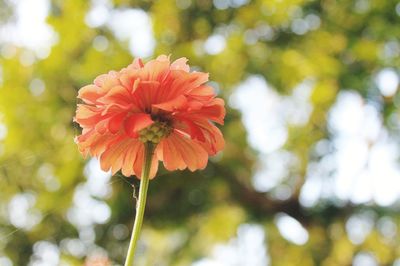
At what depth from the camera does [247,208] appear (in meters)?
2.43

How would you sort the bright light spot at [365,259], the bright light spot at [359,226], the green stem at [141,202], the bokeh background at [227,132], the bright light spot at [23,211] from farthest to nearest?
the bright light spot at [365,259] → the bright light spot at [359,226] → the bokeh background at [227,132] → the bright light spot at [23,211] → the green stem at [141,202]

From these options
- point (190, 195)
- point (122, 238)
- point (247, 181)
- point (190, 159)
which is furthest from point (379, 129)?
point (190, 159)

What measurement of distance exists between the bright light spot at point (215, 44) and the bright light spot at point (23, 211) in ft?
2.70

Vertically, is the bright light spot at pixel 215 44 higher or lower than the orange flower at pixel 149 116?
higher

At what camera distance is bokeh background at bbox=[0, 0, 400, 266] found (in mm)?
1781

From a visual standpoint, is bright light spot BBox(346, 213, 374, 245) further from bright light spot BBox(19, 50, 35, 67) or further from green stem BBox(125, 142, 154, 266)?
green stem BBox(125, 142, 154, 266)

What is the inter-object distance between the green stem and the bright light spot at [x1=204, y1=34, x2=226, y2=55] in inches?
66.1

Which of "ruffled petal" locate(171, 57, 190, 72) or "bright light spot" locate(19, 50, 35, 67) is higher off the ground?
"bright light spot" locate(19, 50, 35, 67)

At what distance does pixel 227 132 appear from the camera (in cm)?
214

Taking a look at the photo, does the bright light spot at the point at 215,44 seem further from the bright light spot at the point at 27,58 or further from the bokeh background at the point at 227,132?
the bright light spot at the point at 27,58

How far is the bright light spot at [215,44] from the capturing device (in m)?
2.04

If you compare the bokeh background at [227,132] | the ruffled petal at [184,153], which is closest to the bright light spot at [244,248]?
the bokeh background at [227,132]

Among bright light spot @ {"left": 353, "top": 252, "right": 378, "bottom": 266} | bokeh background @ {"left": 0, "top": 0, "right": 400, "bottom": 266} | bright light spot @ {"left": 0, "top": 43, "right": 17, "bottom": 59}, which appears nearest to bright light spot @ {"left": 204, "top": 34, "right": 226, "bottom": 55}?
bokeh background @ {"left": 0, "top": 0, "right": 400, "bottom": 266}

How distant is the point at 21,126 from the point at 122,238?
508 mm
